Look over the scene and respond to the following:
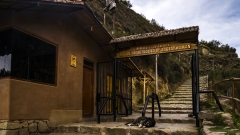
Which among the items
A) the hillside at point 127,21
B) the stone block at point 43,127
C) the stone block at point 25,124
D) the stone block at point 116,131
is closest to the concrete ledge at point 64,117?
the stone block at point 43,127

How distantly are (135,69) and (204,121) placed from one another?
7.23 meters

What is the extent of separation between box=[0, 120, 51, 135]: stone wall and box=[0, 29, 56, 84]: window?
111cm

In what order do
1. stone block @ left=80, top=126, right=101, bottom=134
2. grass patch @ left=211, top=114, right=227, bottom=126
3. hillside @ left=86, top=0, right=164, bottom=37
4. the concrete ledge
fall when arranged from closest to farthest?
1. grass patch @ left=211, top=114, right=227, bottom=126
2. stone block @ left=80, top=126, right=101, bottom=134
3. the concrete ledge
4. hillside @ left=86, top=0, right=164, bottom=37

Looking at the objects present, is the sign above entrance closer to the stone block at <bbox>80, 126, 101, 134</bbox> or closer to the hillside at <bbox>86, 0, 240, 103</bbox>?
the stone block at <bbox>80, 126, 101, 134</bbox>

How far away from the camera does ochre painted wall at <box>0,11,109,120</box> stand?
575 centimetres

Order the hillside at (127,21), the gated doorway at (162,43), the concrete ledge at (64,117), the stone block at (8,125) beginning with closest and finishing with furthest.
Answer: the stone block at (8,125)
the concrete ledge at (64,117)
the gated doorway at (162,43)
the hillside at (127,21)

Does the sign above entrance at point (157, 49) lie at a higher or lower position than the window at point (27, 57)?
higher

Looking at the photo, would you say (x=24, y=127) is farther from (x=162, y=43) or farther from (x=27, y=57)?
(x=162, y=43)

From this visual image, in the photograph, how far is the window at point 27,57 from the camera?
5621 millimetres

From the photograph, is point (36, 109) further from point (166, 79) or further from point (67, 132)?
point (166, 79)

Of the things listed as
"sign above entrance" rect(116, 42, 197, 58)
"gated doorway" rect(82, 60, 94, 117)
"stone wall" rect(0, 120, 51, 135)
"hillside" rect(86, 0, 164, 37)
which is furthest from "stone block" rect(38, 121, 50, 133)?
"hillside" rect(86, 0, 164, 37)

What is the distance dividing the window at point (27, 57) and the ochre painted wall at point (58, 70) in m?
0.17

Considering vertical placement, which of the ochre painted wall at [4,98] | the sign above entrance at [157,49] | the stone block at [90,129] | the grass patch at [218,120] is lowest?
the stone block at [90,129]

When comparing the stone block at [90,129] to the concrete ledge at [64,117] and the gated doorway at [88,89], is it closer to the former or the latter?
the concrete ledge at [64,117]
